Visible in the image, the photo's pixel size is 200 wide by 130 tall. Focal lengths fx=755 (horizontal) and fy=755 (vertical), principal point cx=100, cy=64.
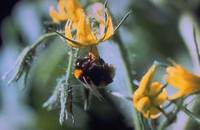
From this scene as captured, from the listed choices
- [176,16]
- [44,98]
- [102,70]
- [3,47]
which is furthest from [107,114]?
[102,70]

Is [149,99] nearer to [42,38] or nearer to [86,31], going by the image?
[86,31]

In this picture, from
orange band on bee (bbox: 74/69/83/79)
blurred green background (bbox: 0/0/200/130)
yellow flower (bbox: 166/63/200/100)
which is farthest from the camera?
blurred green background (bbox: 0/0/200/130)

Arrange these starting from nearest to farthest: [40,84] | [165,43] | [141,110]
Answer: [141,110] → [40,84] → [165,43]

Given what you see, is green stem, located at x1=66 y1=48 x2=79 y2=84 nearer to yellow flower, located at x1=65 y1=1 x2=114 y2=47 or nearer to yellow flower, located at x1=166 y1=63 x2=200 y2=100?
yellow flower, located at x1=65 y1=1 x2=114 y2=47

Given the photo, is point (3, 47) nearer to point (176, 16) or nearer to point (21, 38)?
point (21, 38)

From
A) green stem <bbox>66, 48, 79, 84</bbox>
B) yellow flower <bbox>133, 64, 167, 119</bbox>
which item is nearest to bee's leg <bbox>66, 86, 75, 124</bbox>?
green stem <bbox>66, 48, 79, 84</bbox>

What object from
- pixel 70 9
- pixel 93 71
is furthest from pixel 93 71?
pixel 70 9
